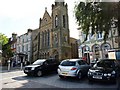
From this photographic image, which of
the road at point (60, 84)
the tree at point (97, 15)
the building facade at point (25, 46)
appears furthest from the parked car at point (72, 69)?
the building facade at point (25, 46)

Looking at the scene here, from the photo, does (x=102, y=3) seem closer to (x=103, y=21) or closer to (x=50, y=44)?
(x=103, y=21)

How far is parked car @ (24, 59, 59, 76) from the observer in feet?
45.8

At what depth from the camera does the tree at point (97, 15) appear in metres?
11.6

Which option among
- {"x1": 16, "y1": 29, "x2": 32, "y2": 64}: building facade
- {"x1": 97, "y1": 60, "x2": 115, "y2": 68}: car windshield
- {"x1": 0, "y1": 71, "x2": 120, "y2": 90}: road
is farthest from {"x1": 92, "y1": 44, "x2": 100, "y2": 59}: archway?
{"x1": 16, "y1": 29, "x2": 32, "y2": 64}: building facade

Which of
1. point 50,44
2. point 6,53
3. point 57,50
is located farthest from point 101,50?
point 6,53

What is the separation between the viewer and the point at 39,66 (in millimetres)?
14297

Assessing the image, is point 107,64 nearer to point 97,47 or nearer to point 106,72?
point 106,72

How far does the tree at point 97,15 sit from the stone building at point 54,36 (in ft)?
81.8

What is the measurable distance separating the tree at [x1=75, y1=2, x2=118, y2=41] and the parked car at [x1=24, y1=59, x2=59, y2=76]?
Result: 500cm

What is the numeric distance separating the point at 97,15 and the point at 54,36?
29348 millimetres

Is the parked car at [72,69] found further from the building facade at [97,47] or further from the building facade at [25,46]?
the building facade at [25,46]

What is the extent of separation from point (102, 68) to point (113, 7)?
15.4ft

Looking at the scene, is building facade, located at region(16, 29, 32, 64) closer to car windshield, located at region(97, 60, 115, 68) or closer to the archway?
the archway

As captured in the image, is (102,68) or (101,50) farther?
(101,50)
